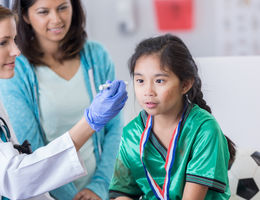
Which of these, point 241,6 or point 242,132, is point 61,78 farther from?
point 241,6

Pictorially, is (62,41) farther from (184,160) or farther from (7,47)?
(184,160)

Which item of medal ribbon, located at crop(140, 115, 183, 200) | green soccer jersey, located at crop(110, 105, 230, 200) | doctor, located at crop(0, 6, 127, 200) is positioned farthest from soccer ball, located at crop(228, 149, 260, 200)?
doctor, located at crop(0, 6, 127, 200)

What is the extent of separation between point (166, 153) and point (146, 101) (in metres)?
0.18

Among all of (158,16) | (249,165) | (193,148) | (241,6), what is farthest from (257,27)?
(193,148)

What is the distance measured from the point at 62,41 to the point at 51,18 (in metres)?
0.18

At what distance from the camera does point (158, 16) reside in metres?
2.77

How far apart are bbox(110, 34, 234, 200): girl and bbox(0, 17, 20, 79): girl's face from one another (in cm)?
39

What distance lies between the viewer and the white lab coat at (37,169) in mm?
1138

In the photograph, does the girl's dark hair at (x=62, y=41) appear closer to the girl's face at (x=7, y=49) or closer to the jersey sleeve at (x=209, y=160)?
the girl's face at (x=7, y=49)

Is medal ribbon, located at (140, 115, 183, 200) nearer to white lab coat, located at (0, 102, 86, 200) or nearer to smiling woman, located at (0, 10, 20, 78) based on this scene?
white lab coat, located at (0, 102, 86, 200)

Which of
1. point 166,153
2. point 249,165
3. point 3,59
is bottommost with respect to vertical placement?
point 249,165

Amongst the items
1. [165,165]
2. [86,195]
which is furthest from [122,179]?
[86,195]

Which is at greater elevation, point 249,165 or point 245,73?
point 245,73

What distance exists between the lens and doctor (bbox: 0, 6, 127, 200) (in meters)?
1.15
